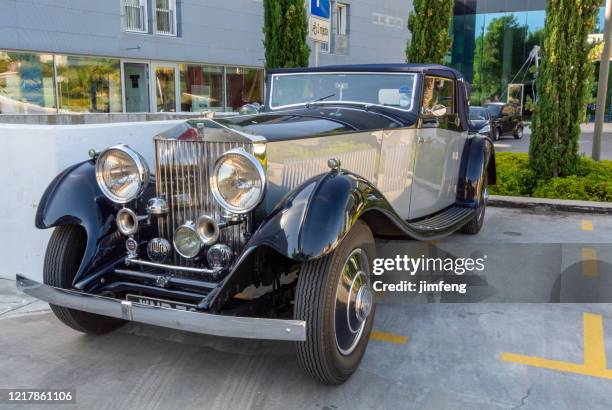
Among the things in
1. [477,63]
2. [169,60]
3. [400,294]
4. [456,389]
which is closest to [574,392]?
[456,389]

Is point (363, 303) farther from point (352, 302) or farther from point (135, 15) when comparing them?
point (135, 15)

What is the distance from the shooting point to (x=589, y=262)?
495 cm

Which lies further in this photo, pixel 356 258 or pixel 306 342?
pixel 356 258

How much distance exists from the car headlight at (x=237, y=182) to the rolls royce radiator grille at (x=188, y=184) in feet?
0.55

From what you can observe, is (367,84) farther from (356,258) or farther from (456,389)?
(456,389)

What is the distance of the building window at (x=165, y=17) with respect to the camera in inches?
599

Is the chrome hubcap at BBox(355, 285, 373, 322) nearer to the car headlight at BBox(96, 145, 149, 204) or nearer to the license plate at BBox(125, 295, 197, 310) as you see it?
the license plate at BBox(125, 295, 197, 310)

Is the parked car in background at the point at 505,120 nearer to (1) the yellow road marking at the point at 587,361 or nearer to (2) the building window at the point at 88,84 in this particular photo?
(2) the building window at the point at 88,84

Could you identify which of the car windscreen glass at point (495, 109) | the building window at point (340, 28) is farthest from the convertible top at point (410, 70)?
the building window at point (340, 28)

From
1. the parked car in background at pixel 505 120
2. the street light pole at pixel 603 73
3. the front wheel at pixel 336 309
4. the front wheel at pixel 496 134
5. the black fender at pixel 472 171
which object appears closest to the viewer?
the front wheel at pixel 336 309

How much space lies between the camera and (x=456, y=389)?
9.50 feet

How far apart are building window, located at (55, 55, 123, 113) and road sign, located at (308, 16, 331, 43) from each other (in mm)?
9097

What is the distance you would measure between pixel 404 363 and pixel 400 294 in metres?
1.21

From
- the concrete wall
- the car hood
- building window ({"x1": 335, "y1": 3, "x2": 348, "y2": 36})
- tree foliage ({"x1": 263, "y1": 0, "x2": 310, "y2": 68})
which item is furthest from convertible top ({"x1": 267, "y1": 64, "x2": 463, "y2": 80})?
building window ({"x1": 335, "y1": 3, "x2": 348, "y2": 36})
